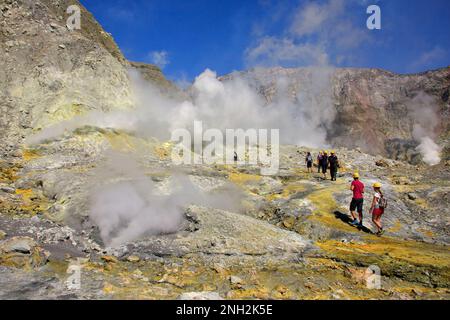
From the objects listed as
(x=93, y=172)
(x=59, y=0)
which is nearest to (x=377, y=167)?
(x=93, y=172)

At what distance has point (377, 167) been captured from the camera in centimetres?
3259

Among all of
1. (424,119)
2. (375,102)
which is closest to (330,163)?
(424,119)

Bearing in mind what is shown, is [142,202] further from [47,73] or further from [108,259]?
[47,73]

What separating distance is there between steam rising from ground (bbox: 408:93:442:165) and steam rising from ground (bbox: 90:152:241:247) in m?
48.9

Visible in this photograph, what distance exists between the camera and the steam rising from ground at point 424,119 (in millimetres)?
58134

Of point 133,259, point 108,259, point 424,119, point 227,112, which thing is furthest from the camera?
point 424,119

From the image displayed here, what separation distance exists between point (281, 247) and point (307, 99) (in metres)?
62.1

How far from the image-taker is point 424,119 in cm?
6300

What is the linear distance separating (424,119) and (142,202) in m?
61.1

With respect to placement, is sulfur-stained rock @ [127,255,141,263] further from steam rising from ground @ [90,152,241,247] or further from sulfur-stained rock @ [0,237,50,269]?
sulfur-stained rock @ [0,237,50,269]

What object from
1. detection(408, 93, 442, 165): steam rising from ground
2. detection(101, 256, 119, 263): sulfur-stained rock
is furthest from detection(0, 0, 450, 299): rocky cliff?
detection(408, 93, 442, 165): steam rising from ground

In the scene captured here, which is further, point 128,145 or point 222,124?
point 222,124

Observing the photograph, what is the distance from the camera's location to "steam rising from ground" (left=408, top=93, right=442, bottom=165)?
58.1 metres
